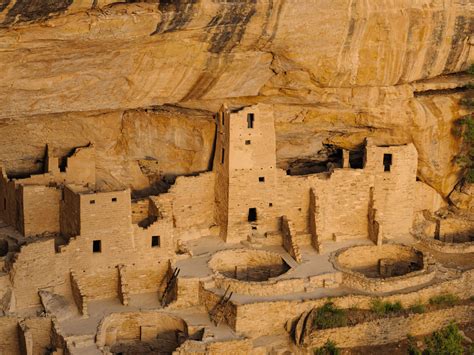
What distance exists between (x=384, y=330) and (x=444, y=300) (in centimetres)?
191

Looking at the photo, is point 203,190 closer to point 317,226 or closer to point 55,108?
point 317,226

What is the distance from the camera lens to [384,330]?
21203 mm

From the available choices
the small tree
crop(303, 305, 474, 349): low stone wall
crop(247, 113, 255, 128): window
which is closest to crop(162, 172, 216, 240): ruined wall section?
crop(247, 113, 255, 128): window

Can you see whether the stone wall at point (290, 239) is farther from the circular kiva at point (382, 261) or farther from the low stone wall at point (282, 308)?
the low stone wall at point (282, 308)

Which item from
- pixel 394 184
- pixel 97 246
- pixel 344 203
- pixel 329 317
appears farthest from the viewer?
pixel 394 184

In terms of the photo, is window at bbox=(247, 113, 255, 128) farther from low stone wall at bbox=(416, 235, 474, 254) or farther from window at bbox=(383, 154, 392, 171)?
low stone wall at bbox=(416, 235, 474, 254)

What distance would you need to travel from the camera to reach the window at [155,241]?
72.0 feet

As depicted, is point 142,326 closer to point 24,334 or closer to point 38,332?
point 38,332

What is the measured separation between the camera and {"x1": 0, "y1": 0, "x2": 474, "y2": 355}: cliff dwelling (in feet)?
64.0

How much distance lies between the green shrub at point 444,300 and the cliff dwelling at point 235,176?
0.20 ft

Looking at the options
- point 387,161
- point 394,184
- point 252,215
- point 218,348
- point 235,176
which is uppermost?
point 387,161

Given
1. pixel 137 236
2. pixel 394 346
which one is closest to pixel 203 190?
pixel 137 236

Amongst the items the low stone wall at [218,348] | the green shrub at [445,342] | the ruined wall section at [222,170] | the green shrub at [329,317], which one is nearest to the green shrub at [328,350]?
the green shrub at [329,317]

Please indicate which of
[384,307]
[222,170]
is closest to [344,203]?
[222,170]
